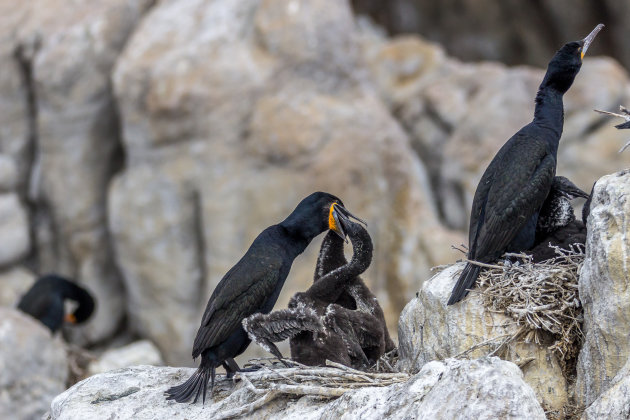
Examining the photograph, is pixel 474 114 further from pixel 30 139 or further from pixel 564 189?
pixel 564 189

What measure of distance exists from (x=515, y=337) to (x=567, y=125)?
10807mm

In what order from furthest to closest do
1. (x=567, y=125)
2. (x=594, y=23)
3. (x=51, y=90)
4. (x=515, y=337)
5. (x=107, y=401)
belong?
1. (x=594, y=23)
2. (x=567, y=125)
3. (x=51, y=90)
4. (x=107, y=401)
5. (x=515, y=337)

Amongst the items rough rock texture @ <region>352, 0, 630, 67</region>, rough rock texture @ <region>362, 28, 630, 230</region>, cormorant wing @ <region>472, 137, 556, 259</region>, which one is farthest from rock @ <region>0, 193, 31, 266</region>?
cormorant wing @ <region>472, 137, 556, 259</region>

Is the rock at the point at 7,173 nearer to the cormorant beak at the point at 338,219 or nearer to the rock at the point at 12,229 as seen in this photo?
the rock at the point at 12,229

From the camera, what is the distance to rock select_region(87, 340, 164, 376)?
10.9m

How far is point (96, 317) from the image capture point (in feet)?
47.9

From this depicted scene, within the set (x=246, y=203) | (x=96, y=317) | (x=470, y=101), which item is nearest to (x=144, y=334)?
(x=96, y=317)

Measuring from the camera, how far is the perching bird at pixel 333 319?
16.4ft

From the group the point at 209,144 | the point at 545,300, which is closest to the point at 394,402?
the point at 545,300

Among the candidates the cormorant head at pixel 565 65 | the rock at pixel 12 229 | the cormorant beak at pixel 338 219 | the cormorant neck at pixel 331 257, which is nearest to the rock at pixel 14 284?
the rock at pixel 12 229

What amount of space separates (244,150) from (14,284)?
441 cm

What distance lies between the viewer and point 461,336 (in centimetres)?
469

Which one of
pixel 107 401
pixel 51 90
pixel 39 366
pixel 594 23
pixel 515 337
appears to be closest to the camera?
pixel 515 337

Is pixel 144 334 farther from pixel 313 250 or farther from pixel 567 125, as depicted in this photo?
pixel 567 125
